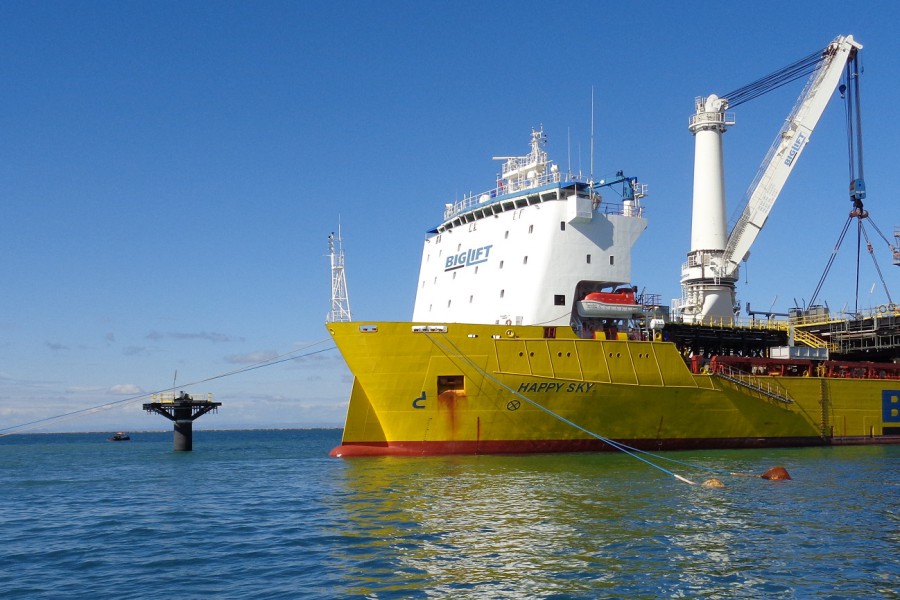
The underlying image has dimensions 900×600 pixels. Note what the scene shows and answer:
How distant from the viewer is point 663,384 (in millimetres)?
27984

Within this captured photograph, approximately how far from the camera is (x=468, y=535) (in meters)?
14.0

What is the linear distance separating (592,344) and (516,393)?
333 cm

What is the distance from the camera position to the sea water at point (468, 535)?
36.1 ft

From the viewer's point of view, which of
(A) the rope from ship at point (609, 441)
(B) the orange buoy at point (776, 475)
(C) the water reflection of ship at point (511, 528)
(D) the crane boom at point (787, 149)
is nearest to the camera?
(C) the water reflection of ship at point (511, 528)

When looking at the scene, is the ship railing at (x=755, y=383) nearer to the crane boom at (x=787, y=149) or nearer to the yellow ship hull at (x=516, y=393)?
the yellow ship hull at (x=516, y=393)

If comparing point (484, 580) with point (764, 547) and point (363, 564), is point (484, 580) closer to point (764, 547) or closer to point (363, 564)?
point (363, 564)

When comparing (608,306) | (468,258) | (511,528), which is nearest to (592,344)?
(608,306)

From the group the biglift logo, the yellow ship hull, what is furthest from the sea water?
the biglift logo

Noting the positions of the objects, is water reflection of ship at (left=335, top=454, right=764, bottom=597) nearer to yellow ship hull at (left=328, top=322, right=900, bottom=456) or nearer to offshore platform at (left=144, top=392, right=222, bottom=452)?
yellow ship hull at (left=328, top=322, right=900, bottom=456)

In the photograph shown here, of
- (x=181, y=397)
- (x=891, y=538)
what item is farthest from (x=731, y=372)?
(x=181, y=397)

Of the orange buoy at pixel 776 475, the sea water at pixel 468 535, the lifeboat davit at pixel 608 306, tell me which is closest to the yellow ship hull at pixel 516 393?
the lifeboat davit at pixel 608 306

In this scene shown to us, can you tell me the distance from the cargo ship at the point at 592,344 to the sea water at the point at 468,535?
2.52 metres

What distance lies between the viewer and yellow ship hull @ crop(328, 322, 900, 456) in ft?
81.9

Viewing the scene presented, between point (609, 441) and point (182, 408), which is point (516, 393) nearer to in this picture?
point (609, 441)
